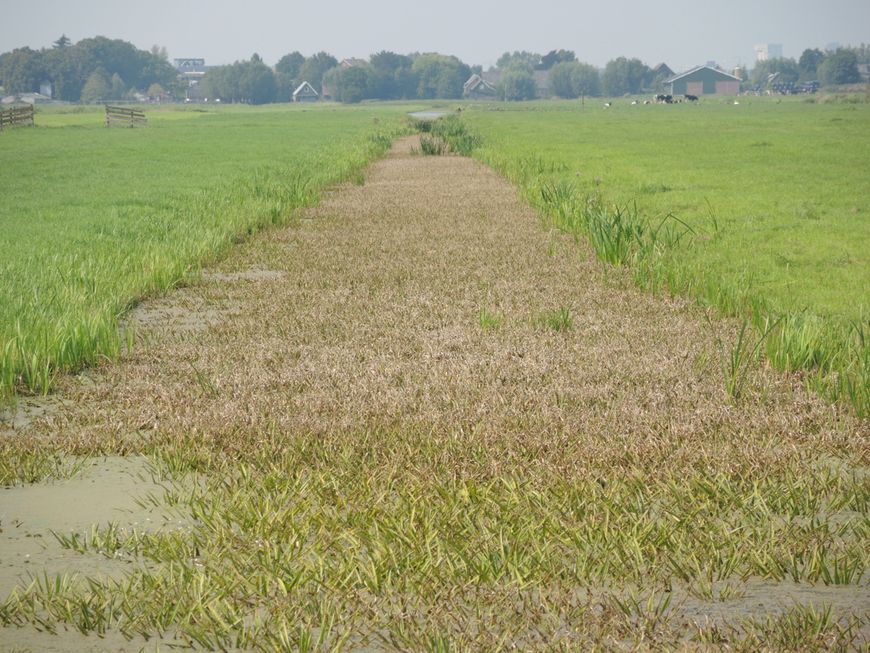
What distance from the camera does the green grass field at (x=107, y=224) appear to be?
811cm

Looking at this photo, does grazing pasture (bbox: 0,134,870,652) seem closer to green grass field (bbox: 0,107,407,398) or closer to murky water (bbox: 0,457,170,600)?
murky water (bbox: 0,457,170,600)

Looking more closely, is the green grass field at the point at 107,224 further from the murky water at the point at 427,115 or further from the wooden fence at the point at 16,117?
the murky water at the point at 427,115

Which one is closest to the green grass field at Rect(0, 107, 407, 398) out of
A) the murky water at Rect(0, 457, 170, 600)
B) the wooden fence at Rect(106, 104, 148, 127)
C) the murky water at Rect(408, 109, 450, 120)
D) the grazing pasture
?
the grazing pasture

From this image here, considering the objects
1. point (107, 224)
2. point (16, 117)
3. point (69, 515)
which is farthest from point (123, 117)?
point (69, 515)

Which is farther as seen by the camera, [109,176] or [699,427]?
[109,176]

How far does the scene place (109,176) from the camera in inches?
1191

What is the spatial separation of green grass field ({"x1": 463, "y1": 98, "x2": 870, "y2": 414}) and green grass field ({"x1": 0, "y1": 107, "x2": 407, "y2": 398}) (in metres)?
4.81

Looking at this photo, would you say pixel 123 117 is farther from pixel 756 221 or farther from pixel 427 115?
pixel 756 221

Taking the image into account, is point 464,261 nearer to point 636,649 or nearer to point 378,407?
point 378,407

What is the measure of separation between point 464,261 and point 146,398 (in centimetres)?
664

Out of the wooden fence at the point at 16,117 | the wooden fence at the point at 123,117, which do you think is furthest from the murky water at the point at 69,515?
the wooden fence at the point at 123,117

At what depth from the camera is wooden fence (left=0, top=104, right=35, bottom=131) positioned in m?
64.4

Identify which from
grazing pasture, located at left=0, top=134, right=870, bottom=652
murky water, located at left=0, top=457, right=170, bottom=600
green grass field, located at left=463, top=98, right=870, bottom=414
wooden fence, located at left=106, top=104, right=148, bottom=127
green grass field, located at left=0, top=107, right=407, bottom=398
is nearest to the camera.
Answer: grazing pasture, located at left=0, top=134, right=870, bottom=652

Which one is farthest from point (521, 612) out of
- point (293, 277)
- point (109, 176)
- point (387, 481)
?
point (109, 176)
